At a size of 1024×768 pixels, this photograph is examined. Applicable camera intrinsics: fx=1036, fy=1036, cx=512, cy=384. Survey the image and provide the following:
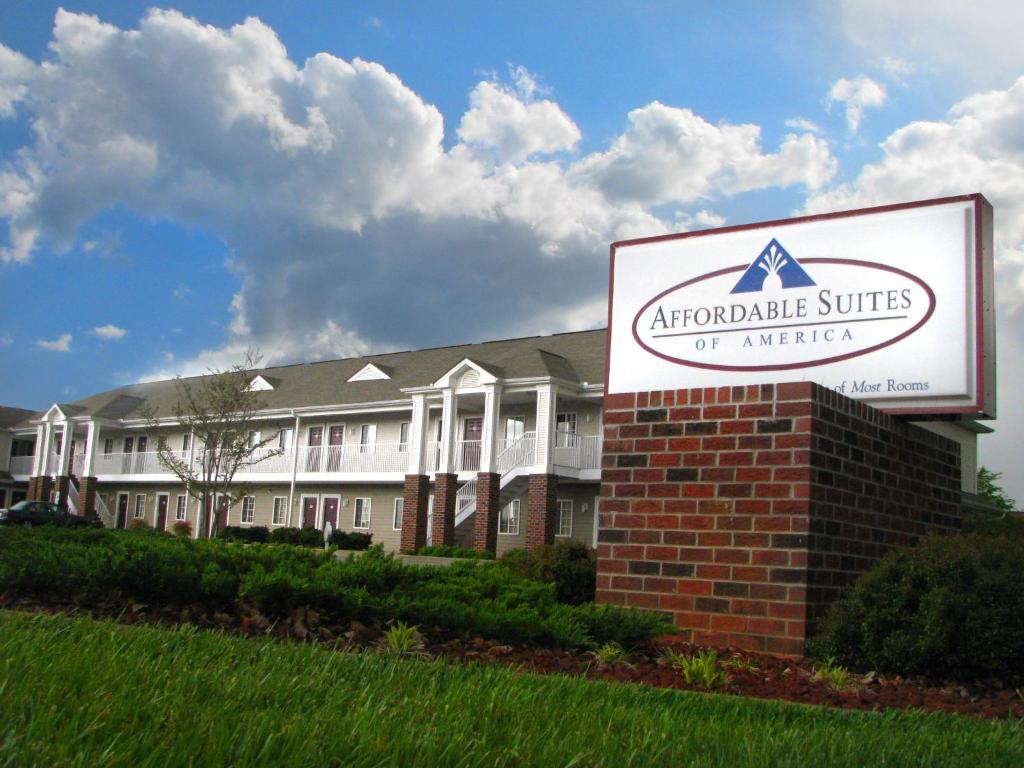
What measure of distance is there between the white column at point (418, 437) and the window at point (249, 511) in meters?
11.6

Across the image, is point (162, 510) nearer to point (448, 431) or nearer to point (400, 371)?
point (400, 371)

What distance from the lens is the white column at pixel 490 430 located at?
108 ft

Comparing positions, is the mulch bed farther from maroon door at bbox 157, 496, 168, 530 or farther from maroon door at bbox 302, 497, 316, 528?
maroon door at bbox 157, 496, 168, 530

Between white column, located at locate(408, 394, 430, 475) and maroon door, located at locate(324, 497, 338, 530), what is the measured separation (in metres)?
6.71

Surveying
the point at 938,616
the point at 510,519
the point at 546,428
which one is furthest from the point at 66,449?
the point at 938,616

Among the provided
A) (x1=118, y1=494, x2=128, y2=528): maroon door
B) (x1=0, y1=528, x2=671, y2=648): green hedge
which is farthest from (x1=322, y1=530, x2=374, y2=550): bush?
(x1=0, y1=528, x2=671, y2=648): green hedge

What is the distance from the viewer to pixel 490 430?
33.1 m

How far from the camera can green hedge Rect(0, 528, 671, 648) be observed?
21.4ft

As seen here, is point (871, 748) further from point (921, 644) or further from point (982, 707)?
point (921, 644)

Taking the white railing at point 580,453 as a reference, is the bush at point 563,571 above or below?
below

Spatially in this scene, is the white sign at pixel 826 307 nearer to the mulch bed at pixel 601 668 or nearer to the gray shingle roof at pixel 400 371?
the mulch bed at pixel 601 668

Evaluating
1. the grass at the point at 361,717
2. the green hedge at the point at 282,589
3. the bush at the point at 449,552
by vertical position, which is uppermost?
the green hedge at the point at 282,589

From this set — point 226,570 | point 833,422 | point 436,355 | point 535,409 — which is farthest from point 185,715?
point 436,355

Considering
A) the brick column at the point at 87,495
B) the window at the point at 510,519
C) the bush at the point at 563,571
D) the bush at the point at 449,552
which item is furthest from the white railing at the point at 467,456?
the bush at the point at 563,571
